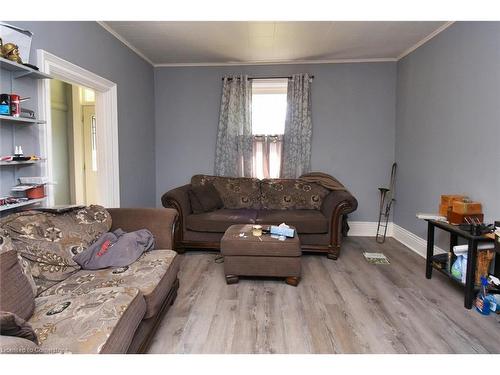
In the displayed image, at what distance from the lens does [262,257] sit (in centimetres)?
277

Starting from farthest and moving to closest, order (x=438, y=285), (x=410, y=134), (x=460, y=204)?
(x=410, y=134)
(x=438, y=285)
(x=460, y=204)

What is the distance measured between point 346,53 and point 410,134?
1371 millimetres

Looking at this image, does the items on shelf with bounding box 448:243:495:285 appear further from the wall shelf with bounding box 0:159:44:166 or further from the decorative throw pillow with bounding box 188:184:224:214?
the wall shelf with bounding box 0:159:44:166

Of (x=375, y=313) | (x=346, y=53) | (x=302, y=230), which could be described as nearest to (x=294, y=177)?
(x=302, y=230)

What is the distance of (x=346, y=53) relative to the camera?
13.8ft

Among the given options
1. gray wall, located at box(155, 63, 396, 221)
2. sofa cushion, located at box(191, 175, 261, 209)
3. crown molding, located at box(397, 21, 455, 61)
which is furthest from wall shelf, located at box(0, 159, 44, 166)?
crown molding, located at box(397, 21, 455, 61)

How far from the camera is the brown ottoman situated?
2.75 metres

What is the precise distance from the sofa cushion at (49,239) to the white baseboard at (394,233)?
3530 mm

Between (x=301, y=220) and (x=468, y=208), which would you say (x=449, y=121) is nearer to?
(x=468, y=208)

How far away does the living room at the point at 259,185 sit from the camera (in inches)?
70.9

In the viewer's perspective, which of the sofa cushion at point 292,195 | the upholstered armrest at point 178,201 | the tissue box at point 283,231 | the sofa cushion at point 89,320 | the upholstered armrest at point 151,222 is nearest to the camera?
the sofa cushion at point 89,320

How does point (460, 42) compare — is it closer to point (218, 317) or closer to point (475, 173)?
point (475, 173)

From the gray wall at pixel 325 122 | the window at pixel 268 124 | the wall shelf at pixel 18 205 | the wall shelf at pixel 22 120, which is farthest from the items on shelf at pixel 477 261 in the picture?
the wall shelf at pixel 22 120

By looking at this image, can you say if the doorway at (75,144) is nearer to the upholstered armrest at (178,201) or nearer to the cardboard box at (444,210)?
the upholstered armrest at (178,201)
